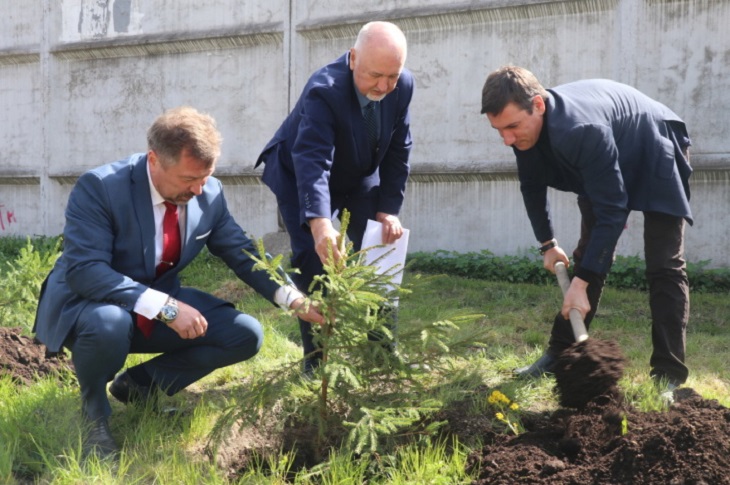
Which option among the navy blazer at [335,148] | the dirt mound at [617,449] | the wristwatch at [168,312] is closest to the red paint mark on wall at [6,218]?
the navy blazer at [335,148]

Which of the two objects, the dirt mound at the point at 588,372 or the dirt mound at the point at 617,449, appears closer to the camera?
the dirt mound at the point at 617,449

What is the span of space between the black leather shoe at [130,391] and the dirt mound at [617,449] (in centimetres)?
Answer: 163

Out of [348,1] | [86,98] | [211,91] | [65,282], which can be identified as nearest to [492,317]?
[65,282]

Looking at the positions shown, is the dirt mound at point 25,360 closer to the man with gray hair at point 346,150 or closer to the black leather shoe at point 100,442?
the black leather shoe at point 100,442

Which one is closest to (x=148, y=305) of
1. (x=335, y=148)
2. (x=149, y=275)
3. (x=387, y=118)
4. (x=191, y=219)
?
(x=149, y=275)

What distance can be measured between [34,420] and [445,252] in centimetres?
585

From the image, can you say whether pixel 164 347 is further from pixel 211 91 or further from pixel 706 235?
pixel 211 91

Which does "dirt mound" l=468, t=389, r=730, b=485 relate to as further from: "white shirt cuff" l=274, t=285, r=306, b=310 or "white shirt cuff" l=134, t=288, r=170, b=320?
"white shirt cuff" l=134, t=288, r=170, b=320

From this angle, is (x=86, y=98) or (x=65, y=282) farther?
(x=86, y=98)

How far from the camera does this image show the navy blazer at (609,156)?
12.8 feet

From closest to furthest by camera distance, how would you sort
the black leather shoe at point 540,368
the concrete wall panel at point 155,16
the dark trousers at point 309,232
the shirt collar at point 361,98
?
the shirt collar at point 361,98 → the dark trousers at point 309,232 → the black leather shoe at point 540,368 → the concrete wall panel at point 155,16

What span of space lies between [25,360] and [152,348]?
4.45ft

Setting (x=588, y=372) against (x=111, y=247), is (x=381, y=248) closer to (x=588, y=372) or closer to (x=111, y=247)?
(x=588, y=372)

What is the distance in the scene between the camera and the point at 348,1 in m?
9.99
